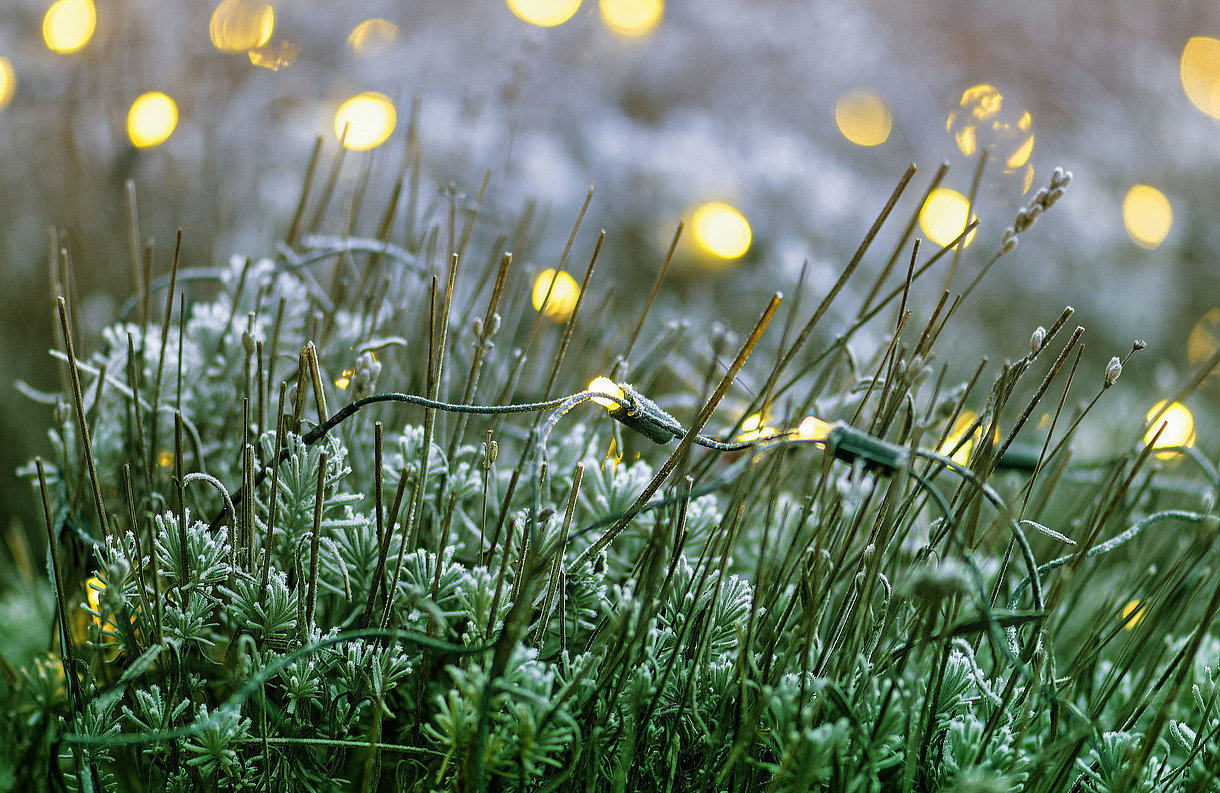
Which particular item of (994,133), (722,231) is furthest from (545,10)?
(994,133)

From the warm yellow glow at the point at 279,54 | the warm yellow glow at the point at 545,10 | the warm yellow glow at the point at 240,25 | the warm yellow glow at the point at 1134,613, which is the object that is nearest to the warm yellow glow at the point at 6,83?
the warm yellow glow at the point at 279,54

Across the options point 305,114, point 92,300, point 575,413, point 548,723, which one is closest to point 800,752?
point 548,723

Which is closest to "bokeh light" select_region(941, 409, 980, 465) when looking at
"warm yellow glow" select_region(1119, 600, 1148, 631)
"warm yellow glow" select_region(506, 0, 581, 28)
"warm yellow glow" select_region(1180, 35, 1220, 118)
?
"warm yellow glow" select_region(1119, 600, 1148, 631)

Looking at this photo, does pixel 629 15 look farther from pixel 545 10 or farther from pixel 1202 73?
pixel 1202 73

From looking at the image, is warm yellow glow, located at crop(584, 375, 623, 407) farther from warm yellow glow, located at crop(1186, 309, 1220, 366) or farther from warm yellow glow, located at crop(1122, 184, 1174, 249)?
warm yellow glow, located at crop(1122, 184, 1174, 249)

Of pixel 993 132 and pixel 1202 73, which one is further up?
pixel 1202 73

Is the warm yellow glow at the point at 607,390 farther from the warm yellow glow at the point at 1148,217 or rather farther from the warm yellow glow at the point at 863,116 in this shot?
the warm yellow glow at the point at 863,116
